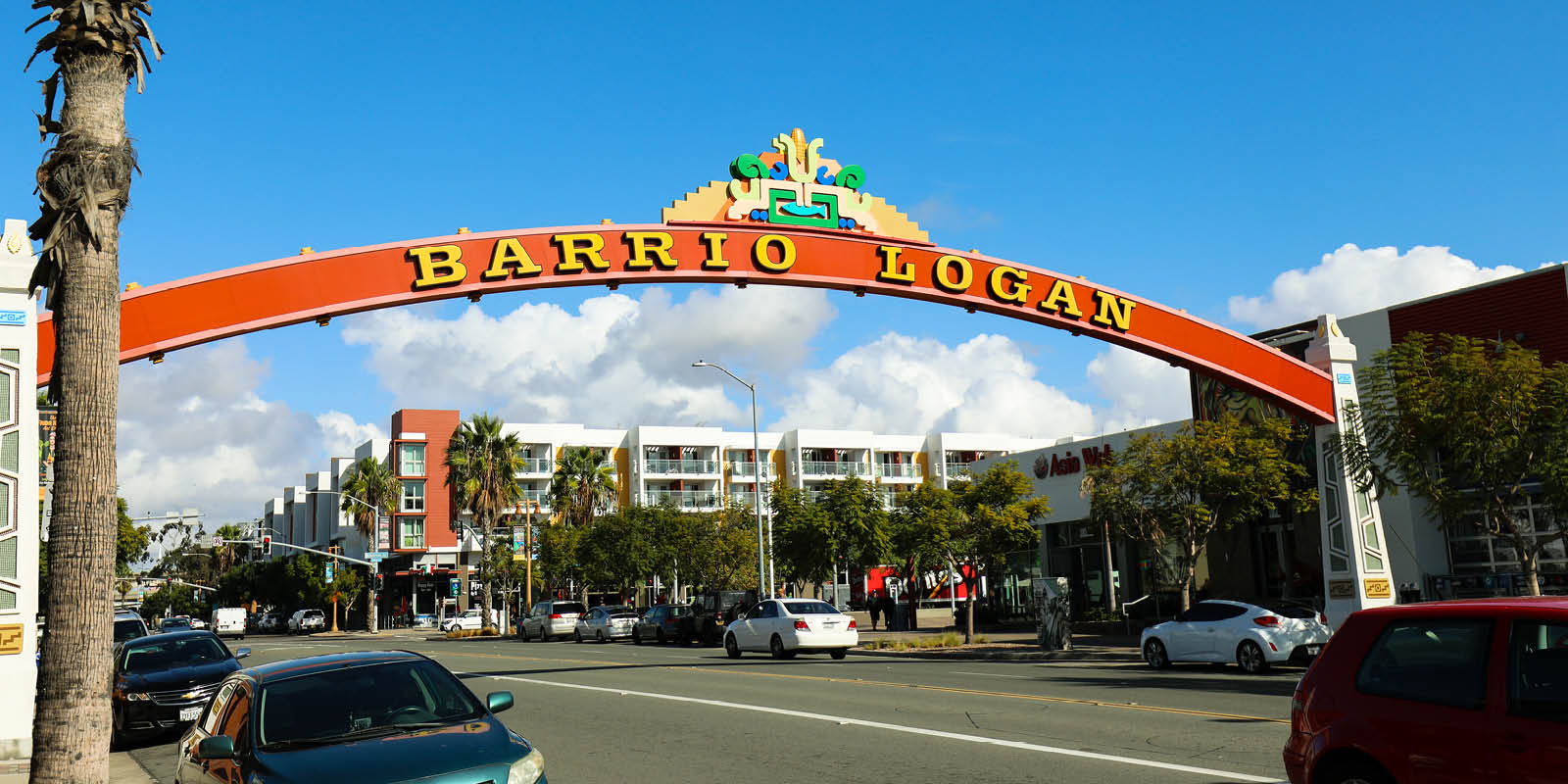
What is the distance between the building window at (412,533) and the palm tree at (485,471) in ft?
66.0

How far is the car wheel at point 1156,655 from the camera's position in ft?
77.3

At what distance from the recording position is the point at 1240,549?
35875 millimetres

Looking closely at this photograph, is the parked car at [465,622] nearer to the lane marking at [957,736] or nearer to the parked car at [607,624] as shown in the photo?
the parked car at [607,624]

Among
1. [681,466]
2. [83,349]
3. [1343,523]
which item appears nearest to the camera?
[83,349]

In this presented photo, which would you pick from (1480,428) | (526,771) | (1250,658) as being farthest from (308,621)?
(526,771)

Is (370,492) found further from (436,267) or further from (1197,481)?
(436,267)

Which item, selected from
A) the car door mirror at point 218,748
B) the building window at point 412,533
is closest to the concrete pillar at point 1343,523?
the car door mirror at point 218,748

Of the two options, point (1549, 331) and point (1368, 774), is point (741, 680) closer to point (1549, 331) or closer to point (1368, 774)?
point (1368, 774)

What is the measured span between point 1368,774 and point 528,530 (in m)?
58.2

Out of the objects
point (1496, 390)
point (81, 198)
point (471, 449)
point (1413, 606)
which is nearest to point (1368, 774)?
point (1413, 606)

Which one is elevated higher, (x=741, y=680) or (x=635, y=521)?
(x=635, y=521)

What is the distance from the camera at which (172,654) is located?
17.7 meters

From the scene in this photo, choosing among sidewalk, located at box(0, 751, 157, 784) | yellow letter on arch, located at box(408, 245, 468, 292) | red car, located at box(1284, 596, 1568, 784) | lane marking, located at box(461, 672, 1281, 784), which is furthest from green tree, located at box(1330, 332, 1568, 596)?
sidewalk, located at box(0, 751, 157, 784)

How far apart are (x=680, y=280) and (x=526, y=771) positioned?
45.0 ft
